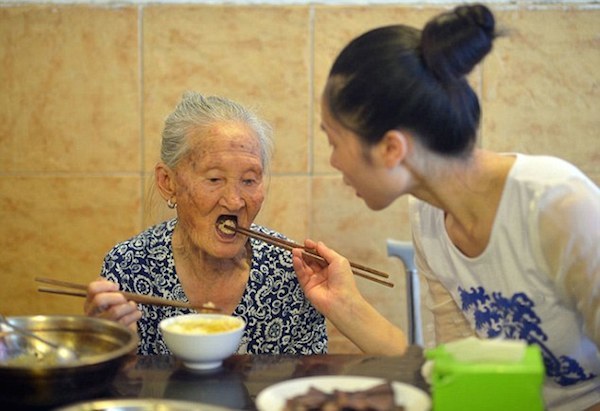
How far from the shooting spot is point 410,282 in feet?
7.95

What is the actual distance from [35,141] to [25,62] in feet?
0.89

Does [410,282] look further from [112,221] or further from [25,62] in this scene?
[25,62]

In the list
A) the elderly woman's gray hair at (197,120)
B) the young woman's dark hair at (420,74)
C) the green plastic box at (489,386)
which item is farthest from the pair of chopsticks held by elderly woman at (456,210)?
the green plastic box at (489,386)

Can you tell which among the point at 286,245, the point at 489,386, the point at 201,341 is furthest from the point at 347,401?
the point at 286,245

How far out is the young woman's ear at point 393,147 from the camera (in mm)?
1469

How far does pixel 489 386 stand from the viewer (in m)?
1.18

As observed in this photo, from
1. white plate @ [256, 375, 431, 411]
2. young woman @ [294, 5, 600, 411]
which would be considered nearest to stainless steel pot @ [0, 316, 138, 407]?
white plate @ [256, 375, 431, 411]

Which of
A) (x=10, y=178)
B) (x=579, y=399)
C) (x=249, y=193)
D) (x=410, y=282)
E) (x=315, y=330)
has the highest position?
(x=10, y=178)

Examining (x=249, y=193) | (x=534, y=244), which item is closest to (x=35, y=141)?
(x=249, y=193)

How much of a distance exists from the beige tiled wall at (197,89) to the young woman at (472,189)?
104 centimetres

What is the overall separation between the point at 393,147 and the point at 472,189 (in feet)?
0.66

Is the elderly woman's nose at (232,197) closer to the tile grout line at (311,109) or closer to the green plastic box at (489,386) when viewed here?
the tile grout line at (311,109)

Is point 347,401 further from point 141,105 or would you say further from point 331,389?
point 141,105

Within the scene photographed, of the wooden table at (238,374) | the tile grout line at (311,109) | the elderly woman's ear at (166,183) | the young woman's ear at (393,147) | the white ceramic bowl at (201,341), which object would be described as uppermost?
the tile grout line at (311,109)
